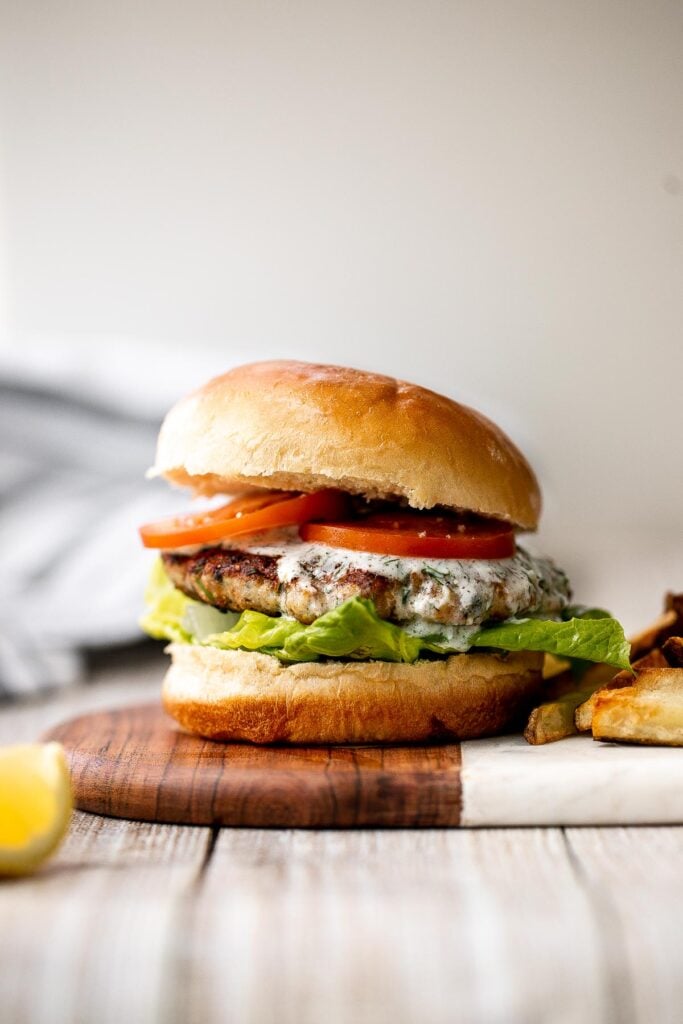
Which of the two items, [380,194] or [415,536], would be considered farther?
[380,194]

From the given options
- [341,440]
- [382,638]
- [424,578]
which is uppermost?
[341,440]

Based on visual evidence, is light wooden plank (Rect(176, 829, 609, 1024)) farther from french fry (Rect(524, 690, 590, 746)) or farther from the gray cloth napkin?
the gray cloth napkin

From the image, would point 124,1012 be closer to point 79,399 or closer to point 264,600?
point 264,600

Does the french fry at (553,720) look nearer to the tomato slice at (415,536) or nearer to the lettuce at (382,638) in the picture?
the lettuce at (382,638)

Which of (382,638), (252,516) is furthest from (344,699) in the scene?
(252,516)

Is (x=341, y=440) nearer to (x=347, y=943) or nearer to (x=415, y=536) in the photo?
(x=415, y=536)

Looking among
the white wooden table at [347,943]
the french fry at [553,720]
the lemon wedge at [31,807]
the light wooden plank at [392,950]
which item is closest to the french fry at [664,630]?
the french fry at [553,720]

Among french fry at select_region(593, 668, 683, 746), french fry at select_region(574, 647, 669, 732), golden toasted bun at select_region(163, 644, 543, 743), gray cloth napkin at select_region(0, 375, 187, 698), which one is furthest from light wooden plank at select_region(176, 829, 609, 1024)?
gray cloth napkin at select_region(0, 375, 187, 698)
